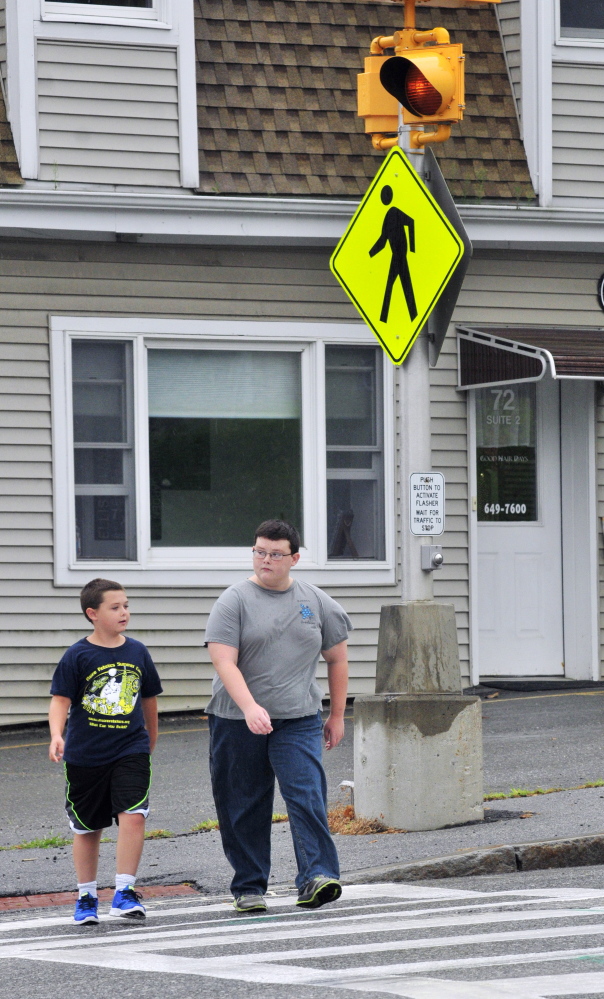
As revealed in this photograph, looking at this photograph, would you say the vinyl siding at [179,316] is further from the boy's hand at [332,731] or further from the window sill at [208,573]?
the boy's hand at [332,731]

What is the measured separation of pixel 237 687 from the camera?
20.1 feet

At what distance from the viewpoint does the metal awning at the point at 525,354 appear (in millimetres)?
11391

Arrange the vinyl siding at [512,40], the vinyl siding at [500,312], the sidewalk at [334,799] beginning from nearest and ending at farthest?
1. the sidewalk at [334,799]
2. the vinyl siding at [500,312]
3. the vinyl siding at [512,40]

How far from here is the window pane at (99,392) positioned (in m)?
11.6

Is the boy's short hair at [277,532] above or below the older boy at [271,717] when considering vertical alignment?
above

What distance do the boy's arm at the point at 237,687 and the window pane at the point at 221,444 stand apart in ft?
18.3

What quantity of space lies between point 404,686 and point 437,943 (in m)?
2.62

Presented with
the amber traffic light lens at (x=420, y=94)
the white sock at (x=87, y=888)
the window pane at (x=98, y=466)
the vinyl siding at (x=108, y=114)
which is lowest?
the white sock at (x=87, y=888)

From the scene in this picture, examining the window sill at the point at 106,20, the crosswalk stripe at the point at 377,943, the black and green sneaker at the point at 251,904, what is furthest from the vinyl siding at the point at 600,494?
the black and green sneaker at the point at 251,904

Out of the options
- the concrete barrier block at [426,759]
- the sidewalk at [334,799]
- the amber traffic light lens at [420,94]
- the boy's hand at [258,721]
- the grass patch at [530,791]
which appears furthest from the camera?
the grass patch at [530,791]

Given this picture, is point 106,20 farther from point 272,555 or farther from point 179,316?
point 272,555

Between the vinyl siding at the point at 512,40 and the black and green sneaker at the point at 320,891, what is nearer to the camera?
the black and green sneaker at the point at 320,891

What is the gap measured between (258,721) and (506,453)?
278 inches

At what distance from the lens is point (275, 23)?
39.8ft
